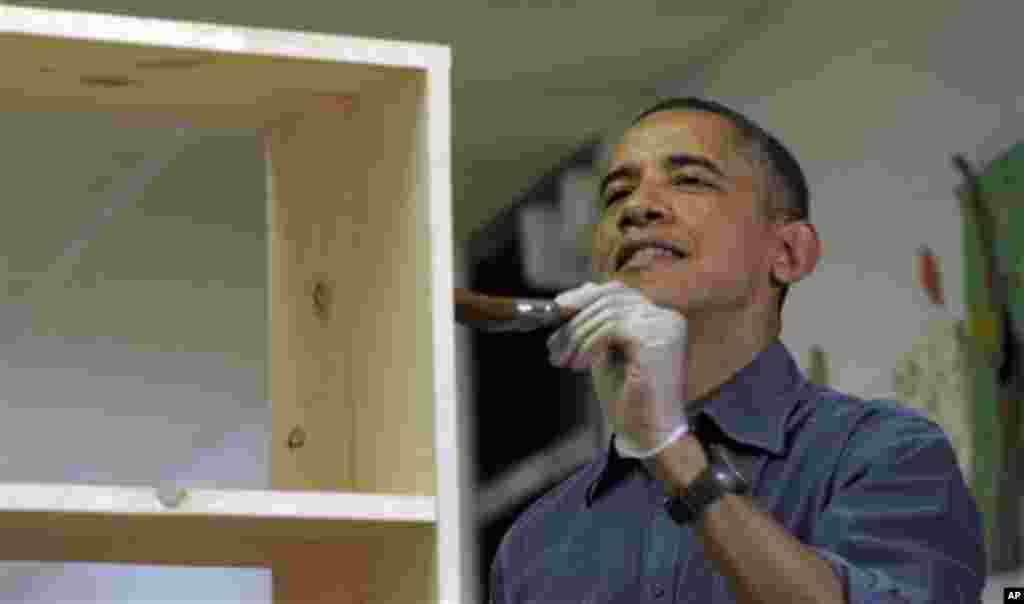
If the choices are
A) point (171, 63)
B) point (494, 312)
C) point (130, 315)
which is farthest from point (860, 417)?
point (130, 315)

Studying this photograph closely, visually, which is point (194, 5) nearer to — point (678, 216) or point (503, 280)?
point (503, 280)

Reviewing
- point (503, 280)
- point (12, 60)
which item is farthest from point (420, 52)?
point (503, 280)

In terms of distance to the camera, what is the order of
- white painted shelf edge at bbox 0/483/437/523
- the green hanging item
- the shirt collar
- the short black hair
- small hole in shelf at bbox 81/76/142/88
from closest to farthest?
white painted shelf edge at bbox 0/483/437/523 < small hole in shelf at bbox 81/76/142/88 < the shirt collar < the short black hair < the green hanging item

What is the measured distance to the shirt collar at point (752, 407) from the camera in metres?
1.96

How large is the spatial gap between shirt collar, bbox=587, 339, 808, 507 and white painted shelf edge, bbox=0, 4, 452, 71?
1.92 ft

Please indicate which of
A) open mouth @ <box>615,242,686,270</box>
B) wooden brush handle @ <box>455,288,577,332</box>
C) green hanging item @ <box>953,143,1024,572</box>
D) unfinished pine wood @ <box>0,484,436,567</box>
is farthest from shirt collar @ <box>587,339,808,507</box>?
green hanging item @ <box>953,143,1024,572</box>

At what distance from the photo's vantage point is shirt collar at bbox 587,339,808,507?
1.96 meters

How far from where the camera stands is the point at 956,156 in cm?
325

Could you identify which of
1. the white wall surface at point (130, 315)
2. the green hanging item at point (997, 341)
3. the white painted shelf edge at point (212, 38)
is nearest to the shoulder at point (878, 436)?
the white painted shelf edge at point (212, 38)

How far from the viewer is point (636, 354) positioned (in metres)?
1.78

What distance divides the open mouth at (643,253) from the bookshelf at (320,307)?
0.38 m

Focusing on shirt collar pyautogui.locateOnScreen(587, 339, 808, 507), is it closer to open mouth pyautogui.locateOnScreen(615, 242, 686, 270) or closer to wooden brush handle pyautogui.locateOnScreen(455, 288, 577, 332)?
open mouth pyautogui.locateOnScreen(615, 242, 686, 270)

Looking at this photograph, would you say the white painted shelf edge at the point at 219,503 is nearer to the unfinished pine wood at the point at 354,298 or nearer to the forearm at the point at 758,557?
the unfinished pine wood at the point at 354,298

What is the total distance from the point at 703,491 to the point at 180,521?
1.56ft
